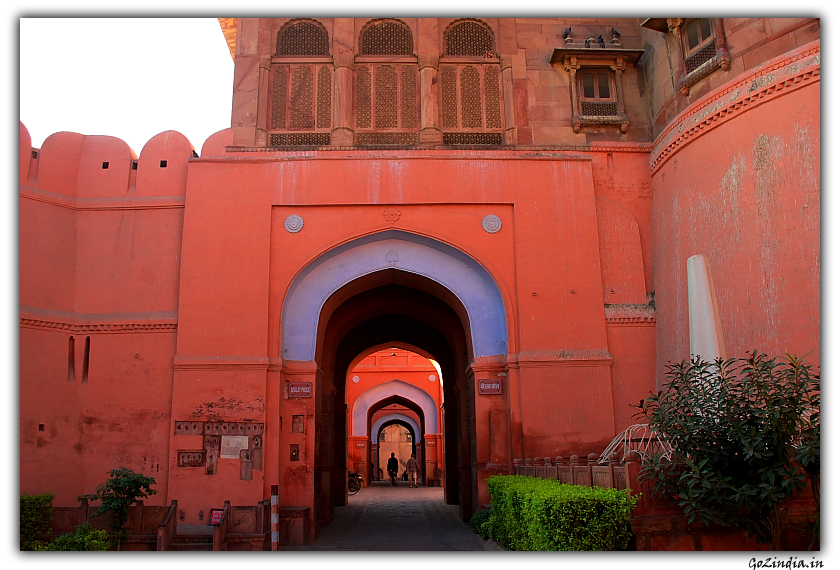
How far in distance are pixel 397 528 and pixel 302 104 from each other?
7.43 m

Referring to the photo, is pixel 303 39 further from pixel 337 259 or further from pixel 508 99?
pixel 337 259

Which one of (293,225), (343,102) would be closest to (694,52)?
(343,102)

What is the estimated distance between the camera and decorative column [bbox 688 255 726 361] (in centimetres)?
826

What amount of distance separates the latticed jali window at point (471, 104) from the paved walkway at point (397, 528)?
627 centimetres

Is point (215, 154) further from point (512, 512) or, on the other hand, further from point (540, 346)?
point (512, 512)

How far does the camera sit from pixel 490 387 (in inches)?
453

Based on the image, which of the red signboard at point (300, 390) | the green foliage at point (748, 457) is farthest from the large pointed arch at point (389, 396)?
the green foliage at point (748, 457)

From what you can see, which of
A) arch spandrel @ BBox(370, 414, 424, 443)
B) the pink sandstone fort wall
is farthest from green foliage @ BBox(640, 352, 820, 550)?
arch spandrel @ BBox(370, 414, 424, 443)

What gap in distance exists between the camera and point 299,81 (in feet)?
41.0

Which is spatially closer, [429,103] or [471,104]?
[429,103]

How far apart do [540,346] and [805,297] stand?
12.3ft

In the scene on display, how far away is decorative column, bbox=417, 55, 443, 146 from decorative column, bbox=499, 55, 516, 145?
1.12 metres

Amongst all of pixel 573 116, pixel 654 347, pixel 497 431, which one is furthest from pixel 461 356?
pixel 573 116

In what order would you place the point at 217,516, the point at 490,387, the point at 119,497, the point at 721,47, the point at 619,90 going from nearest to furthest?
the point at 119,497 → the point at 217,516 → the point at 721,47 → the point at 490,387 → the point at 619,90
